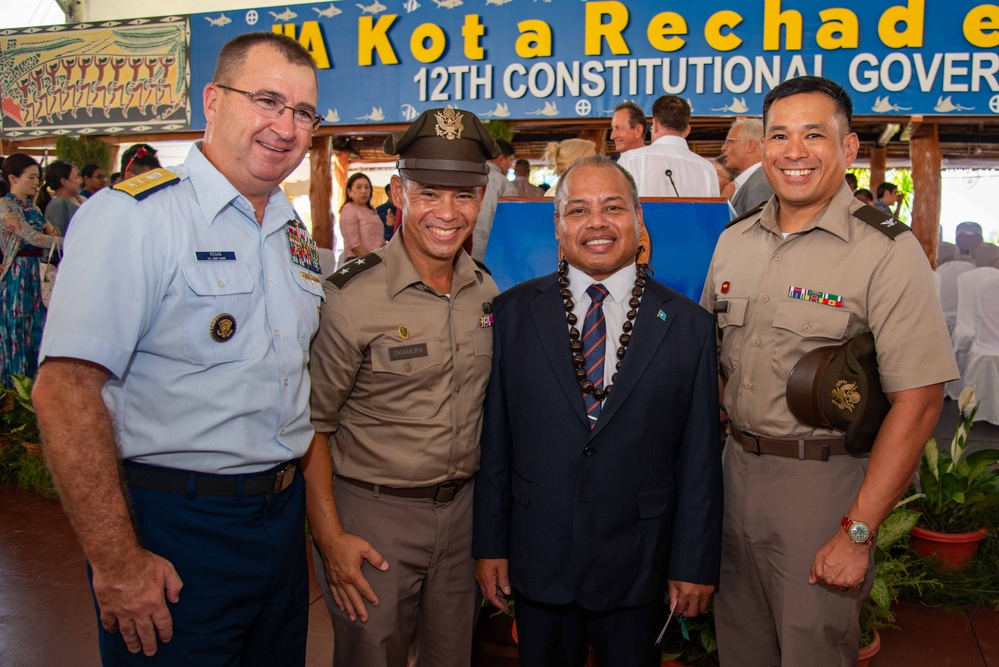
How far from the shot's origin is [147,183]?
1472mm

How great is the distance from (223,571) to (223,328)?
0.51 metres

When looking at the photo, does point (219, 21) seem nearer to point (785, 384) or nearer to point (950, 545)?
point (785, 384)

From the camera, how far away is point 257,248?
1.63 m

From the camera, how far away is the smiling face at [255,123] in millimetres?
1583

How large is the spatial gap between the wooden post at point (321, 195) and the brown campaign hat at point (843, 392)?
285 inches

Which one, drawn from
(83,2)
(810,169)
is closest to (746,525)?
(810,169)

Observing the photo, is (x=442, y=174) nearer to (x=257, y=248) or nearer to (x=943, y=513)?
(x=257, y=248)

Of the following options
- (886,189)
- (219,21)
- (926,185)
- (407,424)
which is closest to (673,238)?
(407,424)

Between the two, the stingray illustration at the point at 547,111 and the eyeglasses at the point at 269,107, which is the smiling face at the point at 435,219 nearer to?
the eyeglasses at the point at 269,107

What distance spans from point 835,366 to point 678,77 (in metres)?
5.42

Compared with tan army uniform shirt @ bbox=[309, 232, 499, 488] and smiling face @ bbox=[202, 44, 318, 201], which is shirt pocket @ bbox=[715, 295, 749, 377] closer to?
tan army uniform shirt @ bbox=[309, 232, 499, 488]

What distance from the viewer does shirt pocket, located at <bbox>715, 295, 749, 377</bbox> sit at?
1989 millimetres

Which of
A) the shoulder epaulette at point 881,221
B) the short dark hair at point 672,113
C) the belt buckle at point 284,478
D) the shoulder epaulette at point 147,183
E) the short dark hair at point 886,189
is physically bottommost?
the belt buckle at point 284,478

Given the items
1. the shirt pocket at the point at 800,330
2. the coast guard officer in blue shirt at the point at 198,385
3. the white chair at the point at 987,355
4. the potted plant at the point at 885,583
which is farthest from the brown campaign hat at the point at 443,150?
the white chair at the point at 987,355
